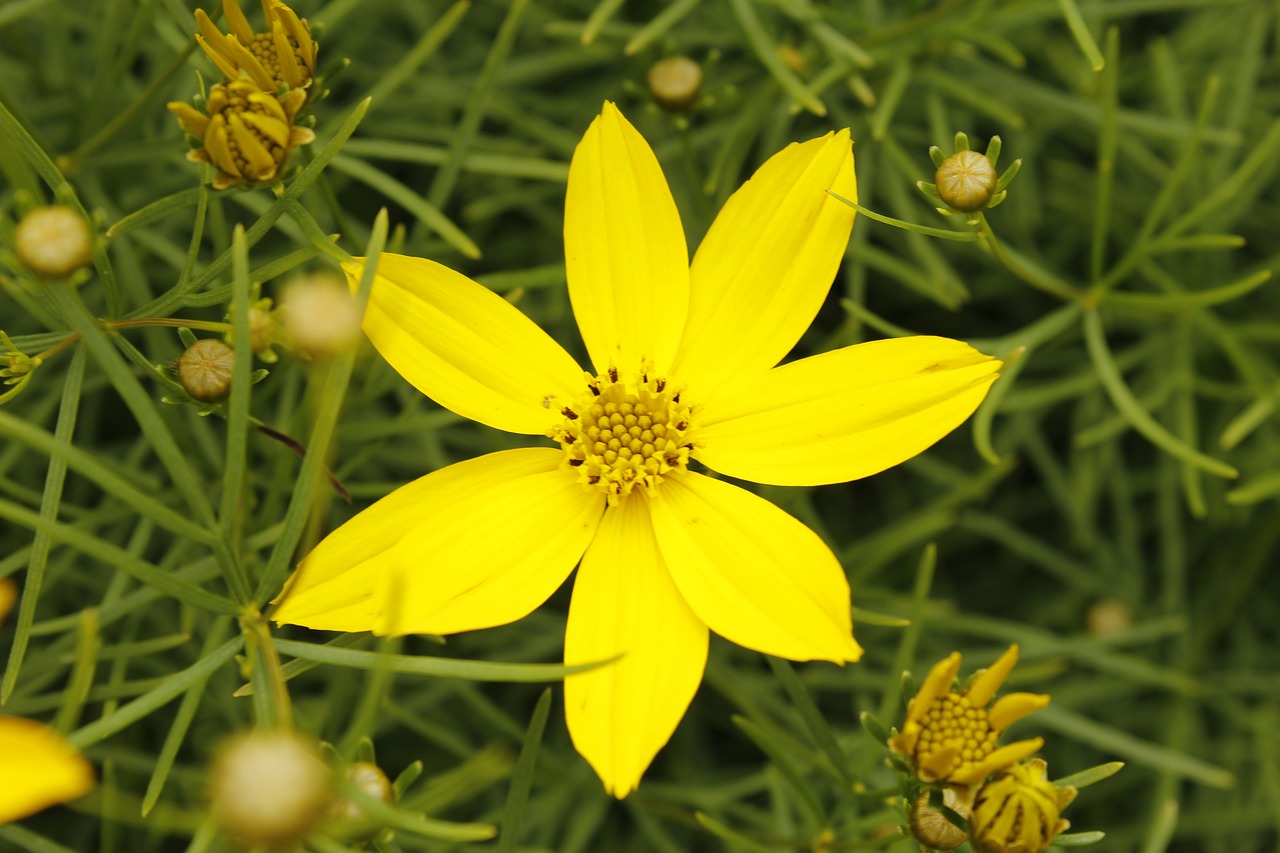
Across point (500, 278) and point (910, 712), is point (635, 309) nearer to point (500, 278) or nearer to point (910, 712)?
point (500, 278)

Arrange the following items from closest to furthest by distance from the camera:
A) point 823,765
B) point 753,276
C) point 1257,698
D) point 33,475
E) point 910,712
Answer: point 910,712
point 753,276
point 823,765
point 33,475
point 1257,698

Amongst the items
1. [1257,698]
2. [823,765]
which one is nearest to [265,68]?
[823,765]

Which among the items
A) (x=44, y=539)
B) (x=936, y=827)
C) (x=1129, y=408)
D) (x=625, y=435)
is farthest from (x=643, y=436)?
(x=1129, y=408)

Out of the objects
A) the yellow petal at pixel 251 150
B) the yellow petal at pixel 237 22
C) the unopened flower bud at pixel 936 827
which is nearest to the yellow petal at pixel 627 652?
the unopened flower bud at pixel 936 827

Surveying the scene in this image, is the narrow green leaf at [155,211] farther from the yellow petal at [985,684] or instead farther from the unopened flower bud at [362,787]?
the yellow petal at [985,684]

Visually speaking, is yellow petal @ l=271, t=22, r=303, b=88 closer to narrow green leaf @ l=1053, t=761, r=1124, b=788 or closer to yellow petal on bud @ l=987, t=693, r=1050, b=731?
yellow petal on bud @ l=987, t=693, r=1050, b=731
